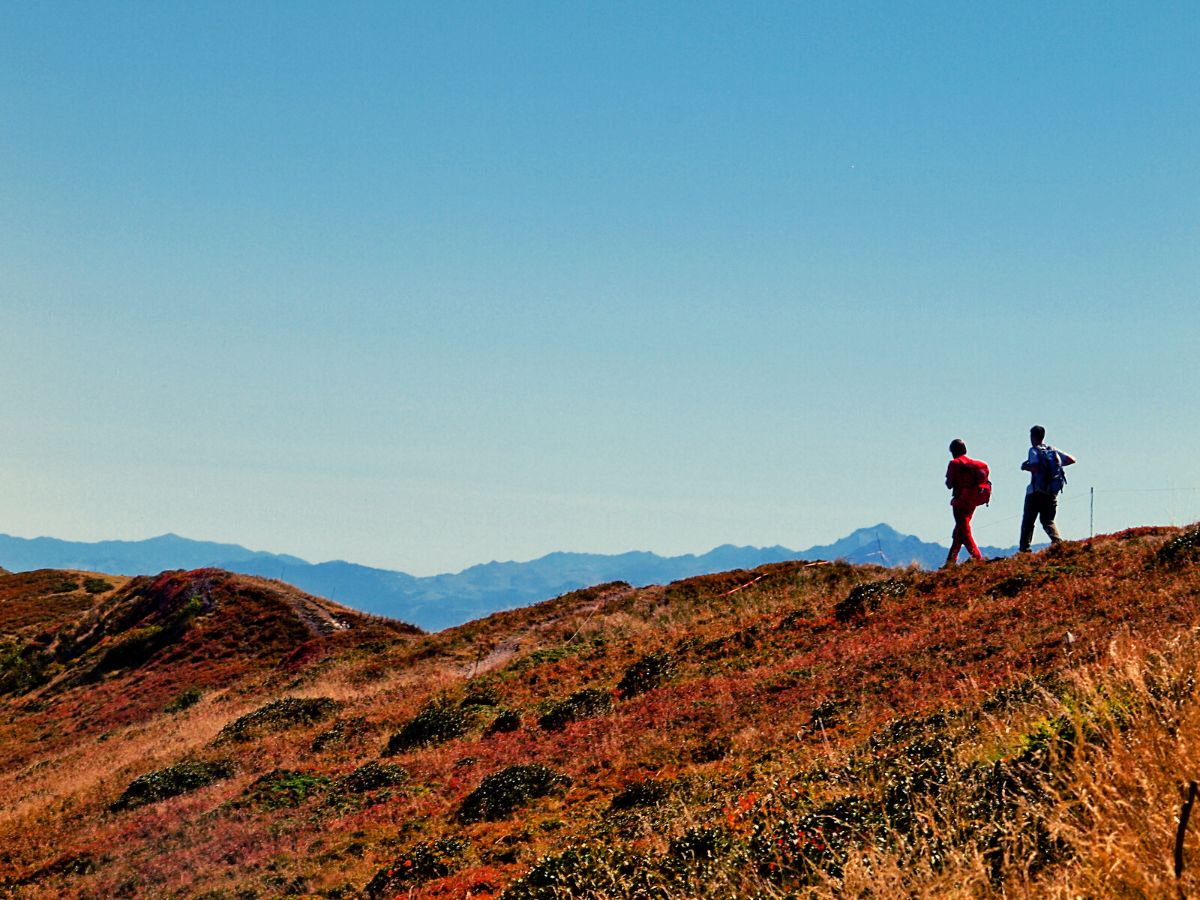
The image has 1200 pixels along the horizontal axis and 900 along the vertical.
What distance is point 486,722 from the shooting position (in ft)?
69.8

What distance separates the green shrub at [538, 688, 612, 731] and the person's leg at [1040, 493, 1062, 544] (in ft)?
37.8

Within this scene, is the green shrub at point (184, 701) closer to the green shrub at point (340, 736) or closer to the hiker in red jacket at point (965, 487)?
the green shrub at point (340, 736)

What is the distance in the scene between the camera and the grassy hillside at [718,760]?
571 cm

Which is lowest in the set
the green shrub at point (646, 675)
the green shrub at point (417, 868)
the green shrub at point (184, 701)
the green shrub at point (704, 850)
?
the green shrub at point (184, 701)

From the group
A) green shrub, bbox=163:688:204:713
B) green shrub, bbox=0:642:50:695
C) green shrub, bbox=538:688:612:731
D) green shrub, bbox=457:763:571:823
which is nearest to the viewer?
green shrub, bbox=457:763:571:823

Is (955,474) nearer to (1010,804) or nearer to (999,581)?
(999,581)

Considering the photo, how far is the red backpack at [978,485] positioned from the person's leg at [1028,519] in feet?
3.01

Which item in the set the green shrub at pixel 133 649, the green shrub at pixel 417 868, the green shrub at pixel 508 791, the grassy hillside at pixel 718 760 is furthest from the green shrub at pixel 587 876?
the green shrub at pixel 133 649

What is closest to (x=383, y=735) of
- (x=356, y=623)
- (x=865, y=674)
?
(x=865, y=674)

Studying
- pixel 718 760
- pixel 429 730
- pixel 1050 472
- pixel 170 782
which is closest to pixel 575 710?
pixel 429 730

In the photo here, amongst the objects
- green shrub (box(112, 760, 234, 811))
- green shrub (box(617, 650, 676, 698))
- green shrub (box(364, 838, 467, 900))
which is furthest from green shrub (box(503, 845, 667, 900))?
green shrub (box(112, 760, 234, 811))

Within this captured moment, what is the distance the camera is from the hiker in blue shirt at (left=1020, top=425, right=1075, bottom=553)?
20297 mm

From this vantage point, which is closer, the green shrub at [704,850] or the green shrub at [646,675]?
the green shrub at [704,850]

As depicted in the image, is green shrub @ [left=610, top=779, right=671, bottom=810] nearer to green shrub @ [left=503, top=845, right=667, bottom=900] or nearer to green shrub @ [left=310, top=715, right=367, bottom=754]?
green shrub @ [left=503, top=845, right=667, bottom=900]
